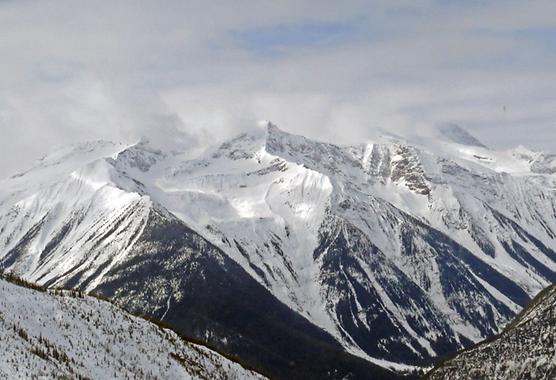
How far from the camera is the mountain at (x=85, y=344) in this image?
144 ft

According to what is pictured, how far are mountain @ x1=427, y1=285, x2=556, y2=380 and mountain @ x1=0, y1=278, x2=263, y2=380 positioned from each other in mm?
113936

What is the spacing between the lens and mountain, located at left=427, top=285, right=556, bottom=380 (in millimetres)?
166075

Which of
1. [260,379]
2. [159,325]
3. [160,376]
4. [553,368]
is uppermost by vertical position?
[160,376]

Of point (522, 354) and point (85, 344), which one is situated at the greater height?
point (85, 344)

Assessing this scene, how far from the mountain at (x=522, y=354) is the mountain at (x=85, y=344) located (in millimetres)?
113936

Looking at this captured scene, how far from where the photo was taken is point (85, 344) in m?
51.0


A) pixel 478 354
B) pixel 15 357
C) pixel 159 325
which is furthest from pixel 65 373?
pixel 478 354

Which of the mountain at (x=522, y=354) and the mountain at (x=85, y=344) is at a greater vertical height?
the mountain at (x=85, y=344)

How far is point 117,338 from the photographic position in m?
55.3

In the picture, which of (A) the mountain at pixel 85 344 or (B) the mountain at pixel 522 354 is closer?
(A) the mountain at pixel 85 344

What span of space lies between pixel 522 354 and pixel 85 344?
140221mm

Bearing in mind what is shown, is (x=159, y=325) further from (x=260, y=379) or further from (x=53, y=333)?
(x=53, y=333)

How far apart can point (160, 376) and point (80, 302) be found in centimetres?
917

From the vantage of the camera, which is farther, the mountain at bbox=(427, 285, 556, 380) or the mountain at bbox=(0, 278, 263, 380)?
the mountain at bbox=(427, 285, 556, 380)
